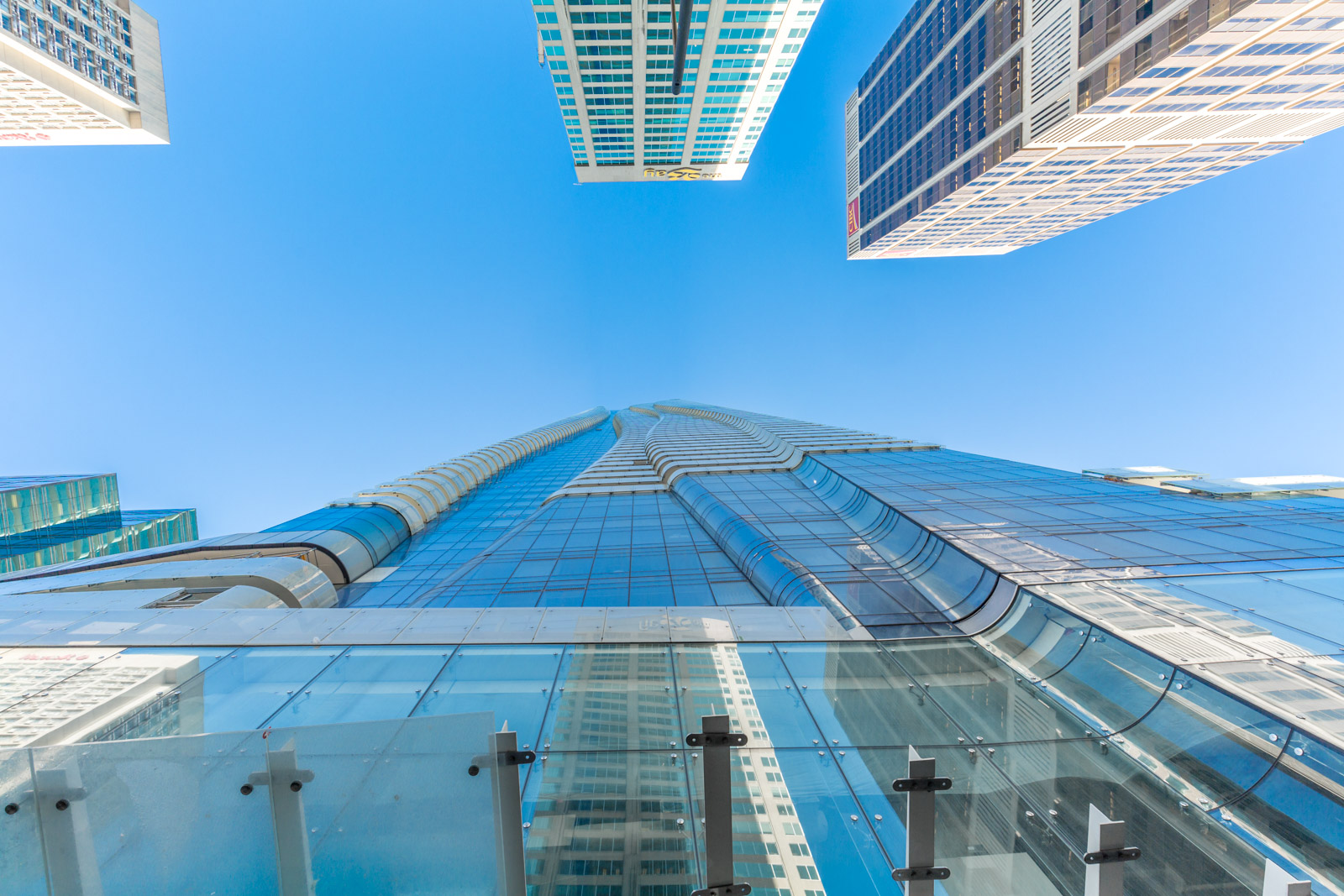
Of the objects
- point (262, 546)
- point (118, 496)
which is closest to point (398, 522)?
point (262, 546)

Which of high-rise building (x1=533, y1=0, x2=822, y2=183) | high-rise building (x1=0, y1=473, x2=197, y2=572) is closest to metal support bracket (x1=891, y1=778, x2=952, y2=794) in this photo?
high-rise building (x1=533, y1=0, x2=822, y2=183)

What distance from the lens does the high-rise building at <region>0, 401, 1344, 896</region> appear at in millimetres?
4855

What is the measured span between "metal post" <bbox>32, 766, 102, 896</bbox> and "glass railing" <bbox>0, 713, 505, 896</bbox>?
1 cm

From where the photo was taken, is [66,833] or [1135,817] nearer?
[66,833]

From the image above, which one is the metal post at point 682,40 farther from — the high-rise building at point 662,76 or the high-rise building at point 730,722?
the high-rise building at point 662,76

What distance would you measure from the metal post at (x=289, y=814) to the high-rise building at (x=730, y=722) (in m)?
0.02

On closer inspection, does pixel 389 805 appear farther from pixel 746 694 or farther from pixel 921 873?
pixel 921 873

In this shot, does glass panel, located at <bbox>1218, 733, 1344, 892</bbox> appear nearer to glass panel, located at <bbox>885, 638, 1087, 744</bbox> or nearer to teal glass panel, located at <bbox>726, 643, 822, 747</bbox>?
glass panel, located at <bbox>885, 638, 1087, 744</bbox>

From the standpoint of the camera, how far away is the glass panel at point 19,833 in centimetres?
446

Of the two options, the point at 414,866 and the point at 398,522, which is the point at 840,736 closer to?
the point at 414,866

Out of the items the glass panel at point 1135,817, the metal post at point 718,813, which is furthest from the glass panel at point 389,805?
the glass panel at point 1135,817

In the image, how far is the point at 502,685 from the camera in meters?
7.39

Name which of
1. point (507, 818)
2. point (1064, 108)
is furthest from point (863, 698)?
point (1064, 108)

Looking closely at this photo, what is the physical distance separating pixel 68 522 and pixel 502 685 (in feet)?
206
